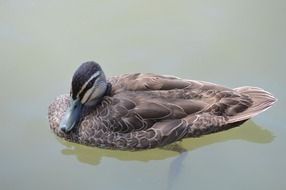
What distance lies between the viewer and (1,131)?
596 cm

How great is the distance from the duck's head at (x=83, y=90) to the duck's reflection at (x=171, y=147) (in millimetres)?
243

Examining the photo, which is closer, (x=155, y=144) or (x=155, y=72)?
(x=155, y=144)

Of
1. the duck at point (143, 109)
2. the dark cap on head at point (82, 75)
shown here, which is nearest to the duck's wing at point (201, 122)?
the duck at point (143, 109)

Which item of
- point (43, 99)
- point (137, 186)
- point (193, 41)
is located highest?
point (193, 41)

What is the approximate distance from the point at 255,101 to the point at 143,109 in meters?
1.01

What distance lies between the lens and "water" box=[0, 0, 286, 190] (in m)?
5.64

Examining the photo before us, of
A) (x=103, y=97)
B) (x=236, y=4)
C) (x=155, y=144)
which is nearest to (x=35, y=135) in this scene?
(x=103, y=97)

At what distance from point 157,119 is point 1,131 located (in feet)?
4.63

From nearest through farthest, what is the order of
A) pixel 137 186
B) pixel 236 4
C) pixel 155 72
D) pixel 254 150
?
1. pixel 137 186
2. pixel 254 150
3. pixel 155 72
4. pixel 236 4

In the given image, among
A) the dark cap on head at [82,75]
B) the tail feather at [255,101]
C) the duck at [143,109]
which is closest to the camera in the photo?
the dark cap on head at [82,75]

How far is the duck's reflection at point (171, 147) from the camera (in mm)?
5773

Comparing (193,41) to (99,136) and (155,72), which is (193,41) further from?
(99,136)

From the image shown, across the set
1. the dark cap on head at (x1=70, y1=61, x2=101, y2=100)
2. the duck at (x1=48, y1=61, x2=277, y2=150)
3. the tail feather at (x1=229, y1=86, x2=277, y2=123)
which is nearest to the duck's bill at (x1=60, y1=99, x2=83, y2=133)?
the duck at (x1=48, y1=61, x2=277, y2=150)

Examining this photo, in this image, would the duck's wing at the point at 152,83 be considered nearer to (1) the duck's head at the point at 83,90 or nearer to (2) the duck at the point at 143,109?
(2) the duck at the point at 143,109
